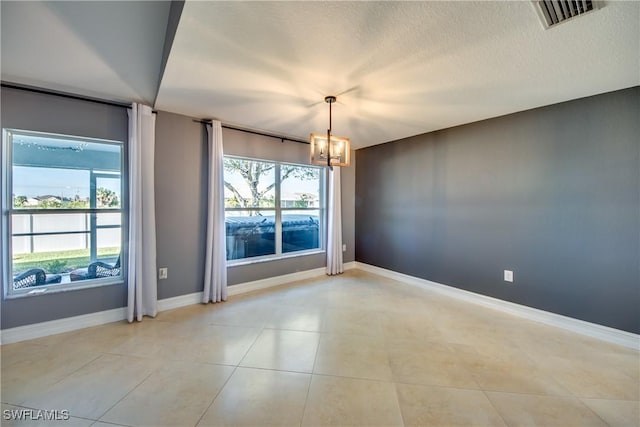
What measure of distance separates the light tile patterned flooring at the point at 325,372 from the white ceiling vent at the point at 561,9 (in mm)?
2447

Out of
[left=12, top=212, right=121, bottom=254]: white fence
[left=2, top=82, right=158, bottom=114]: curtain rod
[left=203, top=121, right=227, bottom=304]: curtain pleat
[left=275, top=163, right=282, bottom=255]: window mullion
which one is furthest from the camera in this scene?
[left=275, top=163, right=282, bottom=255]: window mullion

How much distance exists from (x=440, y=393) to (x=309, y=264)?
3.00m

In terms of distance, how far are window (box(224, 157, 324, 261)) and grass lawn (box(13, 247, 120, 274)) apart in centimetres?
139

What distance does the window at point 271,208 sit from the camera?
3.79 m

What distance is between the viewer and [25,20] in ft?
5.38

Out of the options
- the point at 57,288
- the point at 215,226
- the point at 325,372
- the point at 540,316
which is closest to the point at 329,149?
the point at 215,226

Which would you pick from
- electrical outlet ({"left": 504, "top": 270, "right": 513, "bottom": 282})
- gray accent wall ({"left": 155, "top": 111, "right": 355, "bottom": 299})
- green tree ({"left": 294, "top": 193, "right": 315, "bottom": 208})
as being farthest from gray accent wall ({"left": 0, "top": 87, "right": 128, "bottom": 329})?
electrical outlet ({"left": 504, "top": 270, "right": 513, "bottom": 282})

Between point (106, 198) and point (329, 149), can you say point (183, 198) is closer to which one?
point (106, 198)

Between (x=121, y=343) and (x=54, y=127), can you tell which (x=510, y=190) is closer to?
(x=121, y=343)

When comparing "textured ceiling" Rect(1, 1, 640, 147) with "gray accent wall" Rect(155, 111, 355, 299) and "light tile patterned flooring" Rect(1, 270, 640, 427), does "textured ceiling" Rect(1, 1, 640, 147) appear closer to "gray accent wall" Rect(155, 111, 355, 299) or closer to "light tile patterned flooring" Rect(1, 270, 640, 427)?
"gray accent wall" Rect(155, 111, 355, 299)

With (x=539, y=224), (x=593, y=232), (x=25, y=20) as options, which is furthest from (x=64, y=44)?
(x=593, y=232)

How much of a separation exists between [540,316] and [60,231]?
5387mm

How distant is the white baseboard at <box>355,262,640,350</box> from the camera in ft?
7.82

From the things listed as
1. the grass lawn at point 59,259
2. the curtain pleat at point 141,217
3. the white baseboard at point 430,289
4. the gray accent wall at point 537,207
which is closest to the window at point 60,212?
the grass lawn at point 59,259
